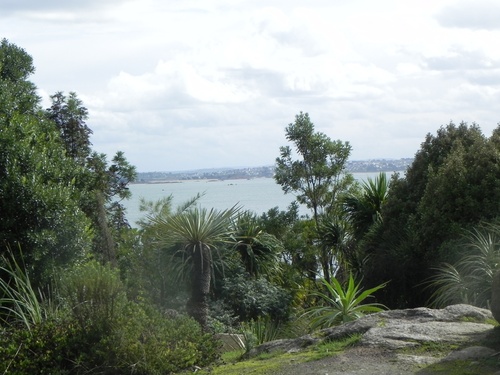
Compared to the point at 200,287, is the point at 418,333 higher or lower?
higher

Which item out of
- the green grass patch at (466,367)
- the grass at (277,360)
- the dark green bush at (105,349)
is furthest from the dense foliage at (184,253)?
the green grass patch at (466,367)

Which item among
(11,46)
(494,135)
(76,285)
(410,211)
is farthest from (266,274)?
(76,285)

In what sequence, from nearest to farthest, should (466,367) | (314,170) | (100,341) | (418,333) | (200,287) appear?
(466,367) < (418,333) < (100,341) < (200,287) < (314,170)

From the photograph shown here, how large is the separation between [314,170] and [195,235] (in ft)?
44.0

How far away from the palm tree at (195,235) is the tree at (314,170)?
1240 cm

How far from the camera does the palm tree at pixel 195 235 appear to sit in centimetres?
1623

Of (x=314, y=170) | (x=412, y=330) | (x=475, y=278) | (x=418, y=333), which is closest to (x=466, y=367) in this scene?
(x=418, y=333)

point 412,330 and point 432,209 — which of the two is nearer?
point 412,330

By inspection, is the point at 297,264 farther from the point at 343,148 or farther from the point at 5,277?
the point at 5,277

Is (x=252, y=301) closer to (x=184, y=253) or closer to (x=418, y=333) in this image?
(x=184, y=253)

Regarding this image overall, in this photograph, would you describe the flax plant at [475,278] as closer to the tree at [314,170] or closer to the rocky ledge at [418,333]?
the rocky ledge at [418,333]

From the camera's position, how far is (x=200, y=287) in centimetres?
1552

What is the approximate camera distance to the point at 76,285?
9531mm

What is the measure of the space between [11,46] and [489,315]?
13382mm
